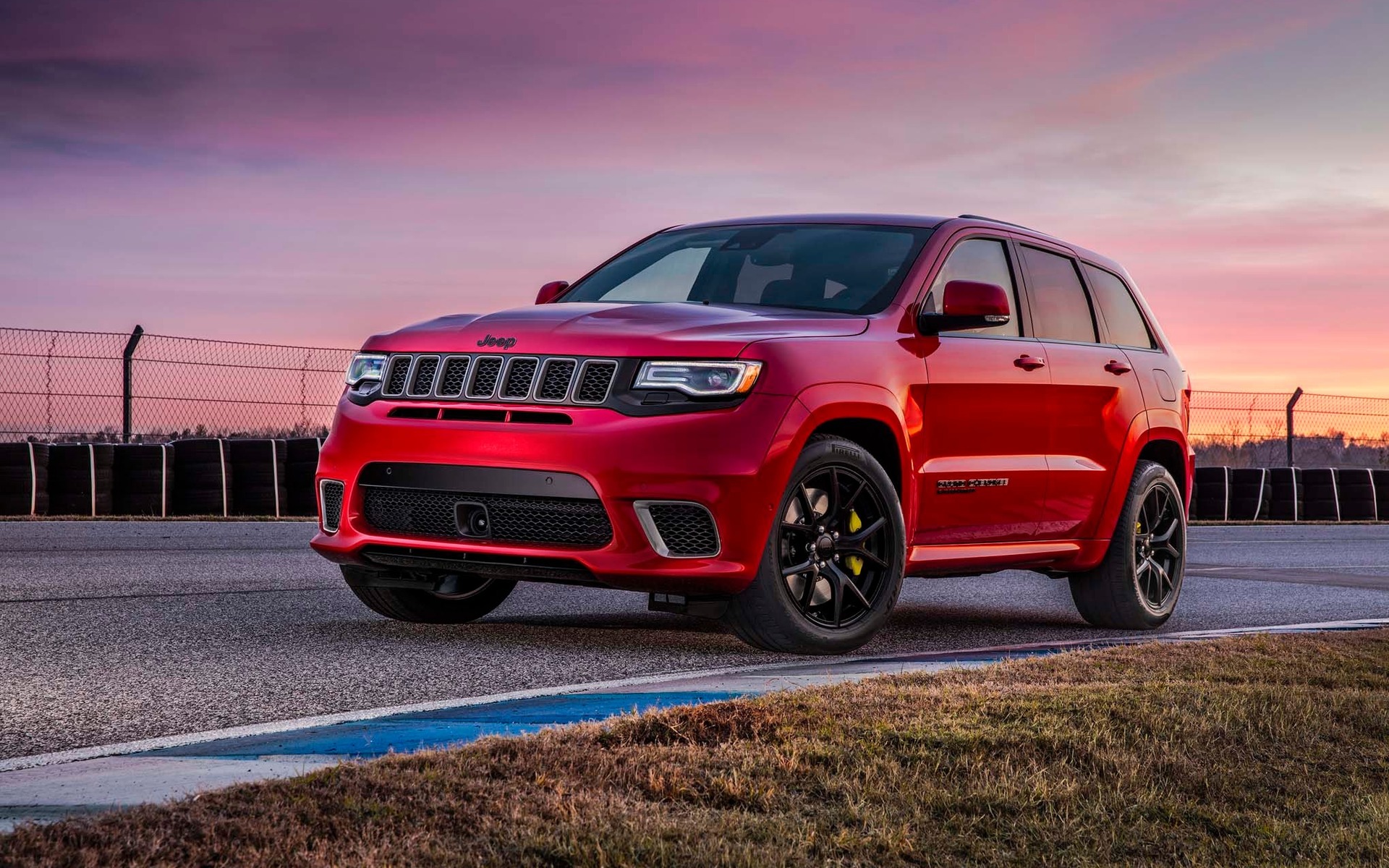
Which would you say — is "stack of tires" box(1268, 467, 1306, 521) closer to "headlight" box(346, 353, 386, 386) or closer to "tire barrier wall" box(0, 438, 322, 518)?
"tire barrier wall" box(0, 438, 322, 518)

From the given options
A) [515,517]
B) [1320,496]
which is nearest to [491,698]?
[515,517]

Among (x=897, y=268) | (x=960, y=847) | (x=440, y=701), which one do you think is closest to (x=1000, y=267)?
(x=897, y=268)

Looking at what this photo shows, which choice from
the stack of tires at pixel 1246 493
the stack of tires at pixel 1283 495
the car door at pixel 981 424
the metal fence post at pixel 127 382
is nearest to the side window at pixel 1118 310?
the car door at pixel 981 424

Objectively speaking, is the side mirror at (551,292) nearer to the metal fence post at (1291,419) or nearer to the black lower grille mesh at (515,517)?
the black lower grille mesh at (515,517)

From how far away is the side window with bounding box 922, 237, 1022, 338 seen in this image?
24.5 ft

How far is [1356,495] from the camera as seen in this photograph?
27.0 metres

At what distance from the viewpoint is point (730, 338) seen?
628 centimetres

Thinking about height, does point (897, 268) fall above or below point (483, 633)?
above

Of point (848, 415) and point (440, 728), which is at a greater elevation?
point (848, 415)

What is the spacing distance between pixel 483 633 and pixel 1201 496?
19790mm

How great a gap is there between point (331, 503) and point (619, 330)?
1560mm

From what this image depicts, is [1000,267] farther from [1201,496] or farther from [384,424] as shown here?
[1201,496]

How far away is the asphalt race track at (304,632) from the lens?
5.39 meters

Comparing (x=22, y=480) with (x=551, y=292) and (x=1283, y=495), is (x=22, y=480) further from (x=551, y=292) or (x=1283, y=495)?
(x=1283, y=495)
